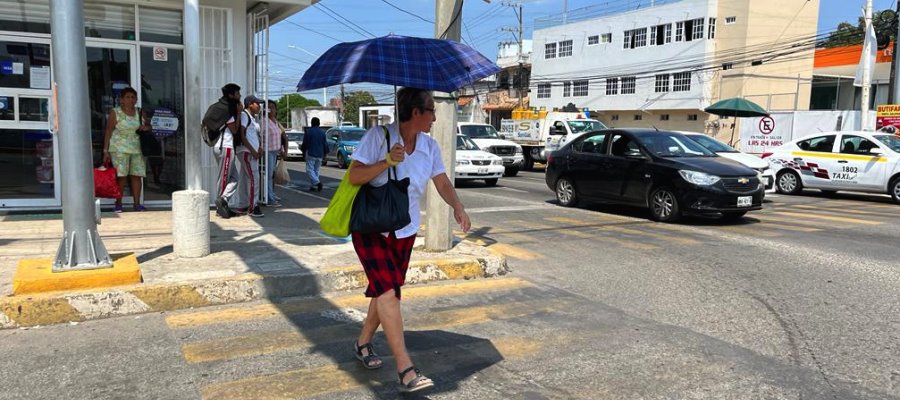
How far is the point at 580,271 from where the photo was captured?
692cm

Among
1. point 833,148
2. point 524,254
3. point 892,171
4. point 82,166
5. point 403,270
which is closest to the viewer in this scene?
point 403,270

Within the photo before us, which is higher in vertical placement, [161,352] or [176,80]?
[176,80]

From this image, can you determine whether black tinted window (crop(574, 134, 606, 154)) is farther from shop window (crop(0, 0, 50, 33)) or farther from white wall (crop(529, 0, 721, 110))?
white wall (crop(529, 0, 721, 110))

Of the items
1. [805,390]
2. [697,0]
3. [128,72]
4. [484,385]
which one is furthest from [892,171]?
[697,0]

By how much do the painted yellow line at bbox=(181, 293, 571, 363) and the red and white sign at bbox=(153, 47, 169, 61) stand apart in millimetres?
6277

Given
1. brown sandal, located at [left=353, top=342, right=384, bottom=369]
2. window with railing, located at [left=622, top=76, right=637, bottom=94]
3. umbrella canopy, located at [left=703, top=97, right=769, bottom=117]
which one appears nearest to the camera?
brown sandal, located at [left=353, top=342, right=384, bottom=369]

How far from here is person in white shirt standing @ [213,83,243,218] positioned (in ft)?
27.5

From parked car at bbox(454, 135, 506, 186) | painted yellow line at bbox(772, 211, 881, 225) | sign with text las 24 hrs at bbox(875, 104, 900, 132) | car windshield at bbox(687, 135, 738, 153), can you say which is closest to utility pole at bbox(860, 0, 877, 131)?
sign with text las 24 hrs at bbox(875, 104, 900, 132)

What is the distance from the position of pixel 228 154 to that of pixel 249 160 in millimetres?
412

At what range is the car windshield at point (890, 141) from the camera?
14.2 meters

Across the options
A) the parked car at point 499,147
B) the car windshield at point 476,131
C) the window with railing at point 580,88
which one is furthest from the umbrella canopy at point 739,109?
the window with railing at point 580,88

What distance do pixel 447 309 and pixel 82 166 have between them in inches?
122

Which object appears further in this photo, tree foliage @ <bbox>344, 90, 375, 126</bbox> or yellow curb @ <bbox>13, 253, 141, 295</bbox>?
tree foliage @ <bbox>344, 90, 375, 126</bbox>

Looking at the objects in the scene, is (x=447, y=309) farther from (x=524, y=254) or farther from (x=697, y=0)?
(x=697, y=0)
